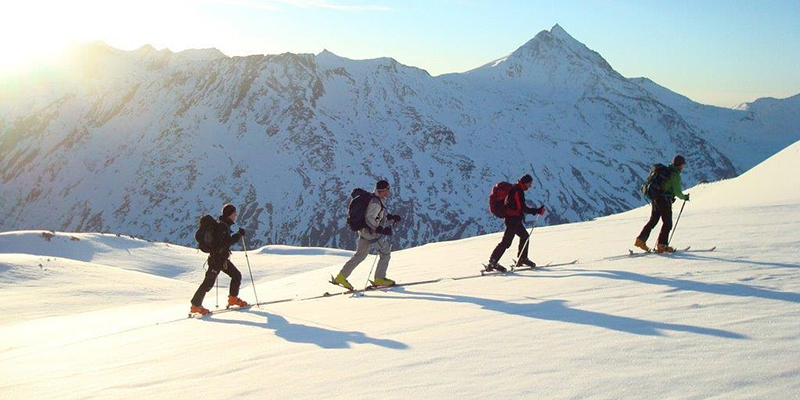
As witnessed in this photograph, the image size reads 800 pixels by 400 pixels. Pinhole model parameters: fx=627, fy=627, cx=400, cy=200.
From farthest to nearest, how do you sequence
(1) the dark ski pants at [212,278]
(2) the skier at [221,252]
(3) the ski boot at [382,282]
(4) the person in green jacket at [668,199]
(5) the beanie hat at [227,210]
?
(4) the person in green jacket at [668,199] → (3) the ski boot at [382,282] → (1) the dark ski pants at [212,278] → (2) the skier at [221,252] → (5) the beanie hat at [227,210]

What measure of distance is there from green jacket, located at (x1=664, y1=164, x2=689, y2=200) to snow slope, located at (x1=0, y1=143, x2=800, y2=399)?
128 centimetres

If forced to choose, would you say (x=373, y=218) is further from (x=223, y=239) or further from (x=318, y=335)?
(x=318, y=335)

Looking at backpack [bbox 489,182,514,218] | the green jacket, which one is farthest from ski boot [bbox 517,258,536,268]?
the green jacket

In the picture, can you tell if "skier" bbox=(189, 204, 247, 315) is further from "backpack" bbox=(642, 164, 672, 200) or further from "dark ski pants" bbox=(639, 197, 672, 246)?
"dark ski pants" bbox=(639, 197, 672, 246)

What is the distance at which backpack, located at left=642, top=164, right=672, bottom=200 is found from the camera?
1313 cm

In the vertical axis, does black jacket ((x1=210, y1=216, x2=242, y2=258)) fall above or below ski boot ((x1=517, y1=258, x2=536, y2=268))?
above

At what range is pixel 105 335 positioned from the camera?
38.4ft

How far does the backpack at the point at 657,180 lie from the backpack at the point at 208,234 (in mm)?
8835

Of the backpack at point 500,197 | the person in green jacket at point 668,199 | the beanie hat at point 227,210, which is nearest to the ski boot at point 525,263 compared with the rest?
the backpack at point 500,197

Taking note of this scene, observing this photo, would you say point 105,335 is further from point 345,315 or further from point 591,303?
point 591,303

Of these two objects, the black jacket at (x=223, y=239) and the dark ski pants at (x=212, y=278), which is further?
the dark ski pants at (x=212, y=278)

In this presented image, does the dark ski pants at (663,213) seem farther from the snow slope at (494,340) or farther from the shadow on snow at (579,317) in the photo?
the shadow on snow at (579,317)

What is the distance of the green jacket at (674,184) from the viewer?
13.0 m

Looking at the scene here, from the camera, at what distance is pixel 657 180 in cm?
1319
